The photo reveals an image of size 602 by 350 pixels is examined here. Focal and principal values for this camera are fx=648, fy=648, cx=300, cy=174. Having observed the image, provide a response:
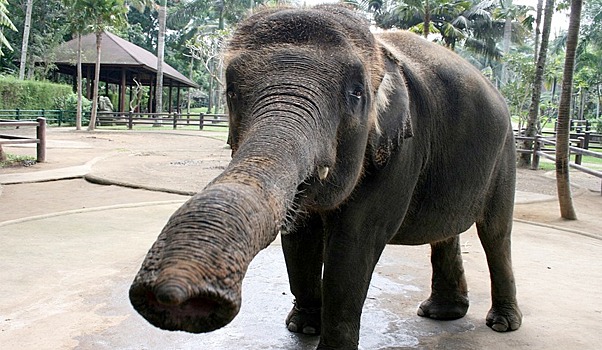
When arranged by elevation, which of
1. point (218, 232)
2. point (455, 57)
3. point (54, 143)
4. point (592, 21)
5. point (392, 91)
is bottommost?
point (54, 143)

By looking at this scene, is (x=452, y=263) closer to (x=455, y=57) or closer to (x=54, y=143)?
(x=455, y=57)

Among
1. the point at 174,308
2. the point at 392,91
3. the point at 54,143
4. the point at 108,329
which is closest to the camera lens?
the point at 174,308

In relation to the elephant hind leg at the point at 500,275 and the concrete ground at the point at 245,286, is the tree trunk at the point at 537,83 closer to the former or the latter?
the concrete ground at the point at 245,286

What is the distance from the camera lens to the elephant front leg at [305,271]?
3804mm

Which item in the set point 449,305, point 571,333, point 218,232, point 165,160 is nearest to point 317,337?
point 449,305

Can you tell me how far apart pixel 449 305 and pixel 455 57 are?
171 centimetres

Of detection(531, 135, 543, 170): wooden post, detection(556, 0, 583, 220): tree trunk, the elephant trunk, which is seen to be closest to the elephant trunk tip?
the elephant trunk

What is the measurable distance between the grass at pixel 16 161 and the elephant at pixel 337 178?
11779mm

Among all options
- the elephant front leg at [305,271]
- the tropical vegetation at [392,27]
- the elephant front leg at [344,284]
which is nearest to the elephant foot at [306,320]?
the elephant front leg at [305,271]

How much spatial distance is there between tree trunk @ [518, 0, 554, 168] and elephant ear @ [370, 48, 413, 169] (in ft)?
48.5

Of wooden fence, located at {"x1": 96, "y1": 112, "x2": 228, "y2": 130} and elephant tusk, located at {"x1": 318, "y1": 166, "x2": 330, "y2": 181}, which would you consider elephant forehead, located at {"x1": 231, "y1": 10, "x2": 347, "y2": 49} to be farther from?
wooden fence, located at {"x1": 96, "y1": 112, "x2": 228, "y2": 130}

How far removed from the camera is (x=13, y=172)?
42.8 ft

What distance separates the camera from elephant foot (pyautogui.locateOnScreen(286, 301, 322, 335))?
4.10m

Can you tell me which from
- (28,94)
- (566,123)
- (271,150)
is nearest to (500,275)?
(271,150)
